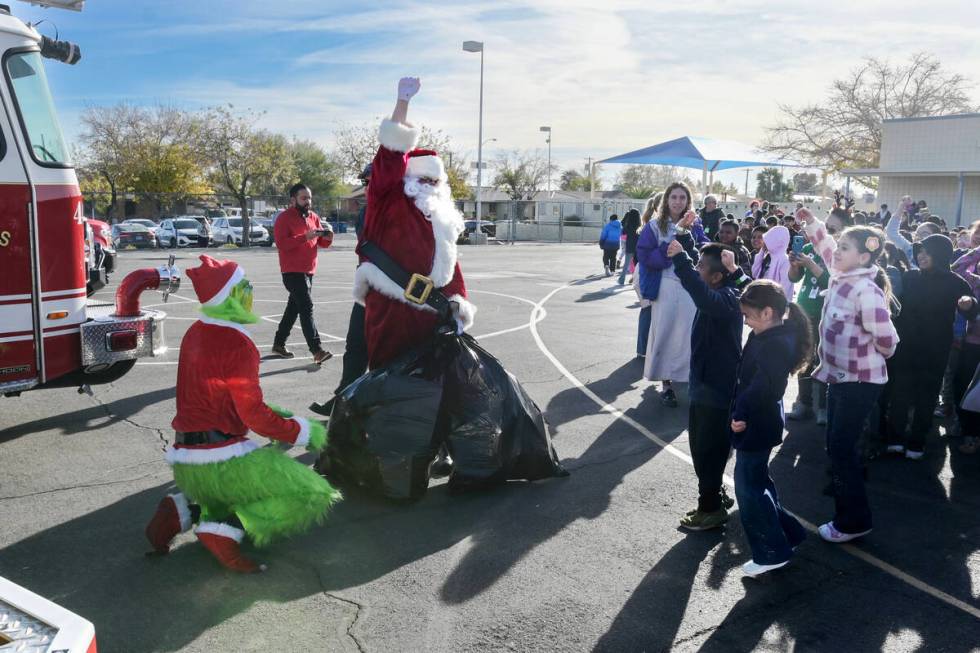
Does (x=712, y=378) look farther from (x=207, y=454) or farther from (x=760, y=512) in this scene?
(x=207, y=454)

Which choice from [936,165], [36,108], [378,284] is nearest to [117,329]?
[36,108]

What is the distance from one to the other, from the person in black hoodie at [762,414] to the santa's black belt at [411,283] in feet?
6.15

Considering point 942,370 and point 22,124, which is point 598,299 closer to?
point 942,370

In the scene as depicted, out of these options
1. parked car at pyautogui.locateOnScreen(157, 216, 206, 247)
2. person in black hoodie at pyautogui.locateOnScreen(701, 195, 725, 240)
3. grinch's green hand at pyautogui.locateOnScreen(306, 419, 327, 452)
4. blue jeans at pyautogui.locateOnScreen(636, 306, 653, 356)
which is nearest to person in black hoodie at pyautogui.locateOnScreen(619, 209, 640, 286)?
person in black hoodie at pyautogui.locateOnScreen(701, 195, 725, 240)

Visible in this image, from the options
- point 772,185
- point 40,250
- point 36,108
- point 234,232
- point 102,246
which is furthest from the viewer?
point 772,185

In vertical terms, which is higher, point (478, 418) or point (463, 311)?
point (463, 311)

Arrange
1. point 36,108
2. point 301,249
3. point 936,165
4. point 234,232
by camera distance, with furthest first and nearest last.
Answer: point 234,232
point 936,165
point 301,249
point 36,108

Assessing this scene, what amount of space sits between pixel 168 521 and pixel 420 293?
6.34 ft

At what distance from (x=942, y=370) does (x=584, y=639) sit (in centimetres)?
417

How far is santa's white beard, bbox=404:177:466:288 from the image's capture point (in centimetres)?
492

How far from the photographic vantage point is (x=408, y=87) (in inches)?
186

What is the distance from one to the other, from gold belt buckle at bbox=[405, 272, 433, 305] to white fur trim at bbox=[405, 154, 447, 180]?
675 millimetres

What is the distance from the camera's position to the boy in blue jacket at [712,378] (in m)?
4.40

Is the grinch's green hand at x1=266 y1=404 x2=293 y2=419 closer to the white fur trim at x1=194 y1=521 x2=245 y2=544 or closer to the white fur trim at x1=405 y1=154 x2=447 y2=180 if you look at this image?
the white fur trim at x1=194 y1=521 x2=245 y2=544
